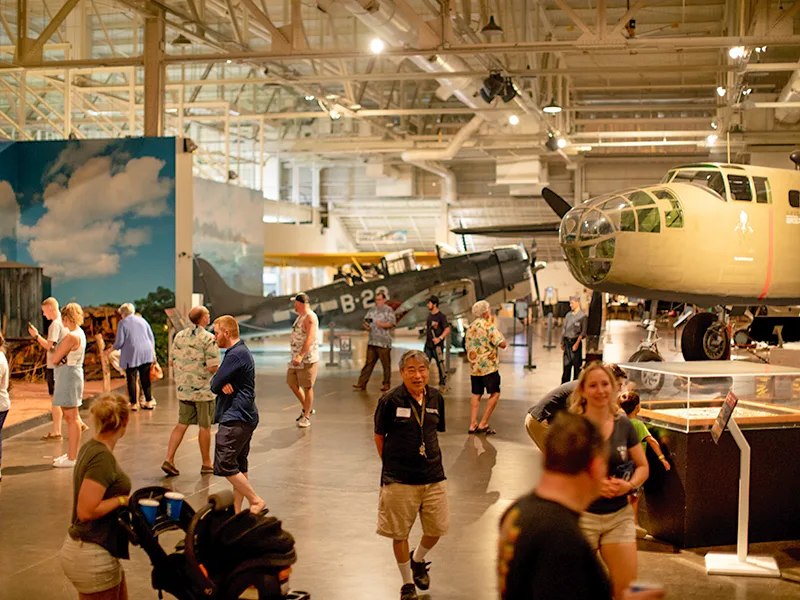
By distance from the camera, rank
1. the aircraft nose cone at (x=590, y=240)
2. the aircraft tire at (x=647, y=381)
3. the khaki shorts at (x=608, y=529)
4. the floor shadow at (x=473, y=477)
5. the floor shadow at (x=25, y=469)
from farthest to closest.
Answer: the aircraft nose cone at (x=590, y=240) < the floor shadow at (x=25, y=469) < the floor shadow at (x=473, y=477) < the aircraft tire at (x=647, y=381) < the khaki shorts at (x=608, y=529)

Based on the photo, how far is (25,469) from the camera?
387 inches

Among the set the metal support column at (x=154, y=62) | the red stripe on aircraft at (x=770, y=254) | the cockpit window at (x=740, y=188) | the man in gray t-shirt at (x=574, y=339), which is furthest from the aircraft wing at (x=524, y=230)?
the metal support column at (x=154, y=62)

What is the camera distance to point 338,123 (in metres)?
37.9

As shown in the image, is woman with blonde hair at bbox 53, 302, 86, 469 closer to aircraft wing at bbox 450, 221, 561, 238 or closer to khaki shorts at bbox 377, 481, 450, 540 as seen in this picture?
khaki shorts at bbox 377, 481, 450, 540

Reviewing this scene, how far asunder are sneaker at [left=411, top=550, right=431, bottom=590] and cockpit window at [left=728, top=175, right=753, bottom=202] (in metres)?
7.59

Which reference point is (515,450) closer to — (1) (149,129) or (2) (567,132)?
(1) (149,129)

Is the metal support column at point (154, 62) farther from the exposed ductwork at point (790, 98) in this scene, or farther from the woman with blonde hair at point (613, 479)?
the woman with blonde hair at point (613, 479)

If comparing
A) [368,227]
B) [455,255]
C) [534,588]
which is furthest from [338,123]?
[534,588]

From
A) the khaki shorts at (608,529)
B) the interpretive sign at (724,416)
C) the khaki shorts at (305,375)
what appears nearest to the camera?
the khaki shorts at (608,529)

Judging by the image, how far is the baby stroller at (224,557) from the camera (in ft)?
12.6

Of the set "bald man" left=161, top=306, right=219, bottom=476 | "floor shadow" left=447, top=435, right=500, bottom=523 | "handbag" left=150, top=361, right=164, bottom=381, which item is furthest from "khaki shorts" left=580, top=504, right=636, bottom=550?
"handbag" left=150, top=361, right=164, bottom=381

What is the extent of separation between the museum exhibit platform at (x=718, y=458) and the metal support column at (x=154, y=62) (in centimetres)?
1332

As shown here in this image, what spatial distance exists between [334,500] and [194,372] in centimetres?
198

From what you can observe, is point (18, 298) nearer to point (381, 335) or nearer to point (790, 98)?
point (381, 335)
